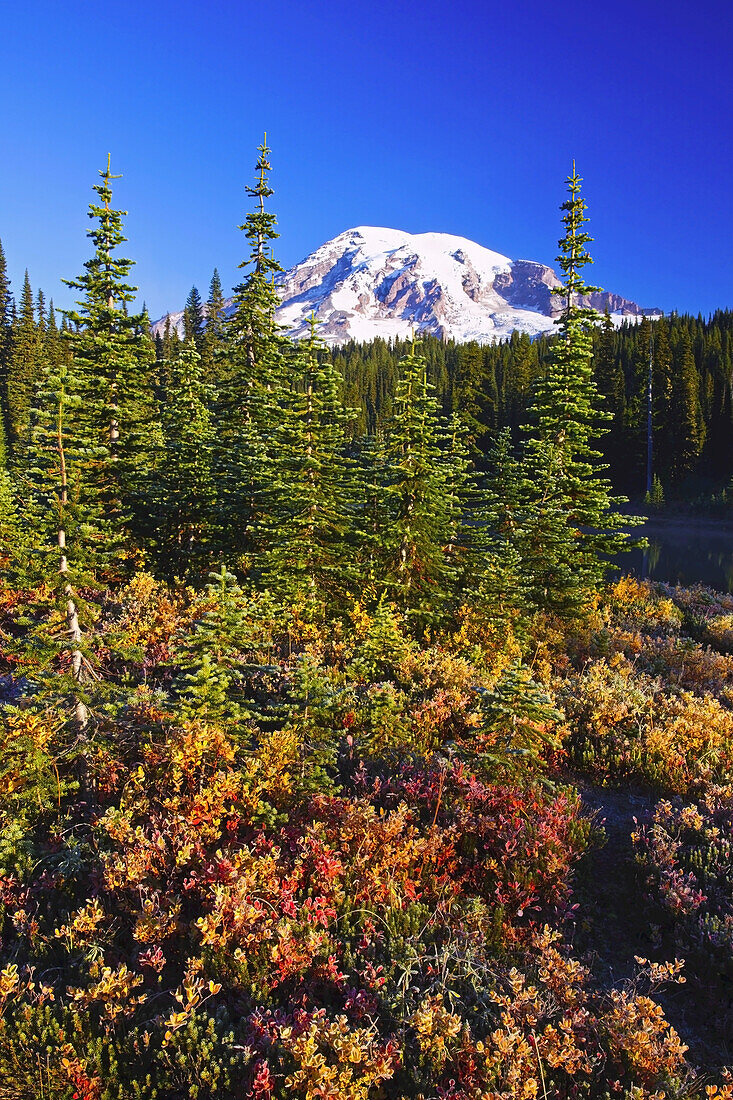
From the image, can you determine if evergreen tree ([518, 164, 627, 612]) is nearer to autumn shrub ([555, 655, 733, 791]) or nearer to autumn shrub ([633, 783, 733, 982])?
autumn shrub ([555, 655, 733, 791])

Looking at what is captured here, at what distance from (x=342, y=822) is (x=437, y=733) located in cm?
259

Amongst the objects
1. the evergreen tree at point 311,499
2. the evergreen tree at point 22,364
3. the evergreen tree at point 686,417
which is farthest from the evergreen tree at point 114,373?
the evergreen tree at point 686,417

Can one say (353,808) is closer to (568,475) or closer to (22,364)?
(568,475)

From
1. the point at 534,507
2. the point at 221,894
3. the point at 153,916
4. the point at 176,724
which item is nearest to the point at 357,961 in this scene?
the point at 221,894

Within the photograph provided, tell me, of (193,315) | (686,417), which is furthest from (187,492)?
(193,315)

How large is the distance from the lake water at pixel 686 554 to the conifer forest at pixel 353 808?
49.5 ft

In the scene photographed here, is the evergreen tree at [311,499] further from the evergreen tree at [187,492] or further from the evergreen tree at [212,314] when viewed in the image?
the evergreen tree at [212,314]

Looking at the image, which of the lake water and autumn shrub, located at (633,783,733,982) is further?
the lake water

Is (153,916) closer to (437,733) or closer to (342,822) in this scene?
(342,822)

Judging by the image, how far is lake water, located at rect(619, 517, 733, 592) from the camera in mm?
31938

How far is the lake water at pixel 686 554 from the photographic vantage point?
3194cm

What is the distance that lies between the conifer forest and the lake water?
15.1m

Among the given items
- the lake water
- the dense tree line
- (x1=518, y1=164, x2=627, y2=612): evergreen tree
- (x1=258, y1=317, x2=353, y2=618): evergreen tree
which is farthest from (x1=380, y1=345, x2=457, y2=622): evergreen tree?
the lake water

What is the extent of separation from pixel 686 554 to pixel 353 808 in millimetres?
43833
